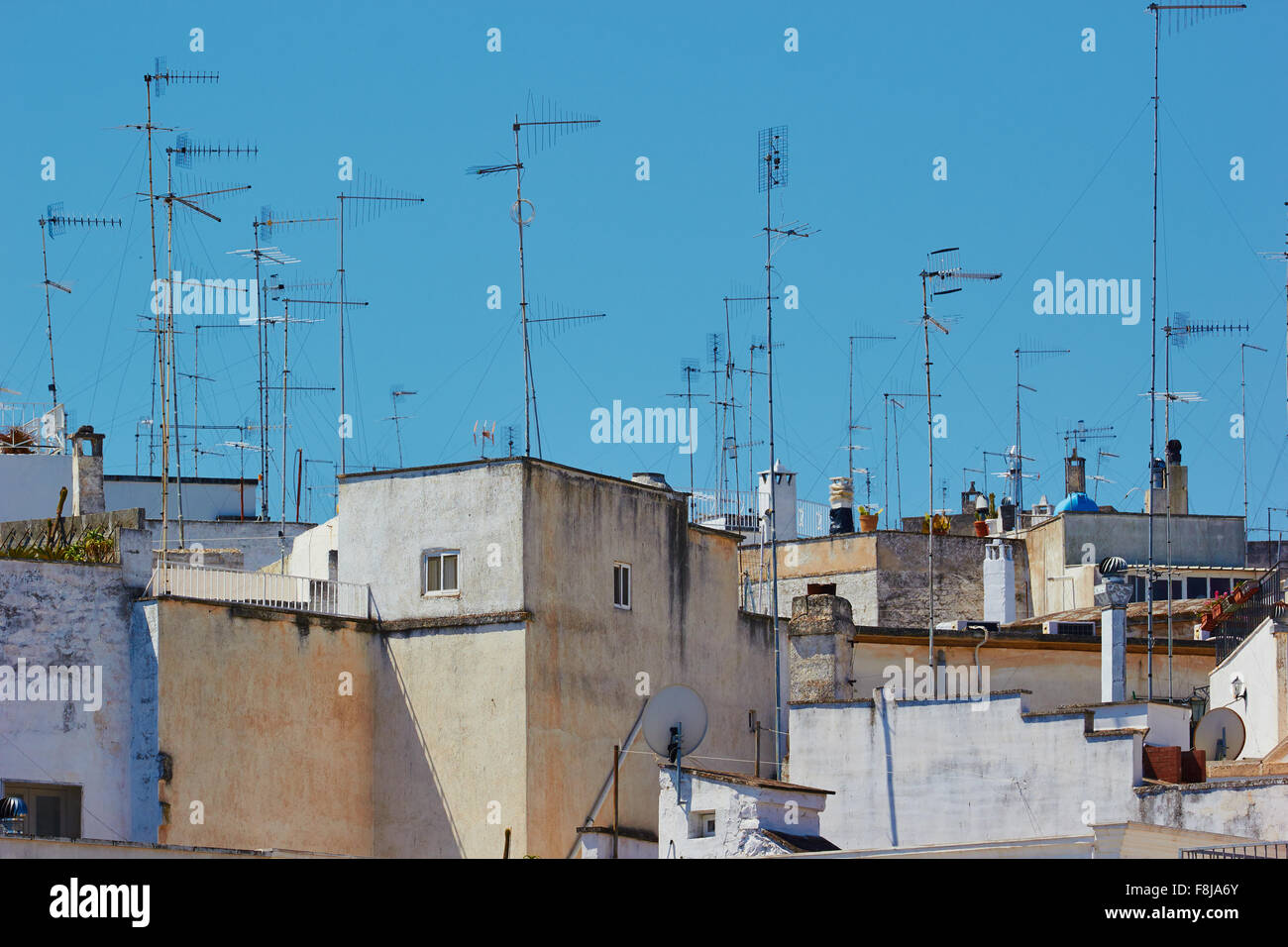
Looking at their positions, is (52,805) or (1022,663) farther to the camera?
(1022,663)

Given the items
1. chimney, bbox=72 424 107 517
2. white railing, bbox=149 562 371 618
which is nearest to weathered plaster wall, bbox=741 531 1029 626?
chimney, bbox=72 424 107 517

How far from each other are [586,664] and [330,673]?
411cm

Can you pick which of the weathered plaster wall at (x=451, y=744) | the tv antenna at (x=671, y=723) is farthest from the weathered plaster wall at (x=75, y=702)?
the tv antenna at (x=671, y=723)

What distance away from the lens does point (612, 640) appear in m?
38.9

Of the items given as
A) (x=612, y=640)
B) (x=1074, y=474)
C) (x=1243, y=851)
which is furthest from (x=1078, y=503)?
(x=1243, y=851)

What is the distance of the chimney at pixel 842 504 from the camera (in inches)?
2228

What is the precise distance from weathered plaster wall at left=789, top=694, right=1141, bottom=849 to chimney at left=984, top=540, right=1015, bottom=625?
657 inches

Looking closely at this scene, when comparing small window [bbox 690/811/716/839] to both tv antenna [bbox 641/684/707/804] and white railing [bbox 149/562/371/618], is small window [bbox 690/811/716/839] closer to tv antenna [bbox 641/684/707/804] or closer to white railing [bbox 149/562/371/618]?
tv antenna [bbox 641/684/707/804]

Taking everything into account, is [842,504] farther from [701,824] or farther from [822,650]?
[701,824]

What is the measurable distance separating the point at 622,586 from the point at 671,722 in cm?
589

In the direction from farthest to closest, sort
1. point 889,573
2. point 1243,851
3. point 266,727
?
point 889,573
point 266,727
point 1243,851

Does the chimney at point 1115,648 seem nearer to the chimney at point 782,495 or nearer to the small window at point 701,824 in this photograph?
the small window at point 701,824
